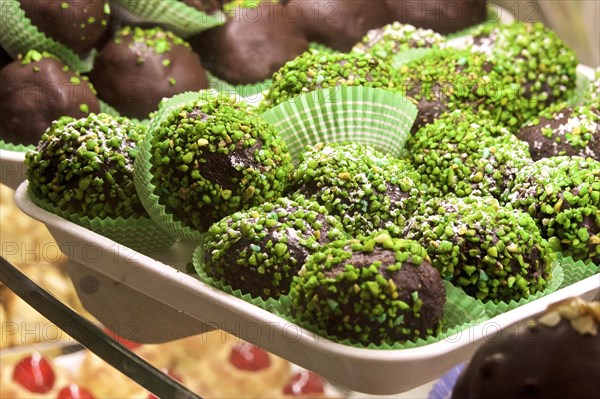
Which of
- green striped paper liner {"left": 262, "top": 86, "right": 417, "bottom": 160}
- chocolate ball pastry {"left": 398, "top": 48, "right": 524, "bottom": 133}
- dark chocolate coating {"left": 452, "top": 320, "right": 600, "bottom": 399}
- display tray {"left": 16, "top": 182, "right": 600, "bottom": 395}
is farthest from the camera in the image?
chocolate ball pastry {"left": 398, "top": 48, "right": 524, "bottom": 133}

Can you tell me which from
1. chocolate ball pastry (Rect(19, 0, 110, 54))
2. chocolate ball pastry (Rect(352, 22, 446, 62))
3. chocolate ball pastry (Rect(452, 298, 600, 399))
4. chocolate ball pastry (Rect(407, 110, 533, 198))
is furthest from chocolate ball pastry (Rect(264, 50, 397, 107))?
chocolate ball pastry (Rect(452, 298, 600, 399))

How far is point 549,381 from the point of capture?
2.17 ft

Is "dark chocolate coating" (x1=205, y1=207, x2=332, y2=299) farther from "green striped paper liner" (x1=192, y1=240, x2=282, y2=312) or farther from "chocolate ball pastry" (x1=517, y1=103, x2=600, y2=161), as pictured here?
"chocolate ball pastry" (x1=517, y1=103, x2=600, y2=161)

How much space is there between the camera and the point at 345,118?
159 cm

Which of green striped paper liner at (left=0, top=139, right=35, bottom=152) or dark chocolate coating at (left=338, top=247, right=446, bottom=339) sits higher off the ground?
dark chocolate coating at (left=338, top=247, right=446, bottom=339)

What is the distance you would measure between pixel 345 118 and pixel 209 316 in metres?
0.51

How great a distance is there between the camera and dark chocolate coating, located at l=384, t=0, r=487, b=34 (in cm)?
229

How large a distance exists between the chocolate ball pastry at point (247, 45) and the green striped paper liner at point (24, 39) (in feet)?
1.08

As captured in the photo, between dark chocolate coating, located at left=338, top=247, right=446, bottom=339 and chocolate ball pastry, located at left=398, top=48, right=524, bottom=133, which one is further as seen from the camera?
chocolate ball pastry, located at left=398, top=48, right=524, bottom=133

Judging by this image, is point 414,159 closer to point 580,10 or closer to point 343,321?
point 343,321

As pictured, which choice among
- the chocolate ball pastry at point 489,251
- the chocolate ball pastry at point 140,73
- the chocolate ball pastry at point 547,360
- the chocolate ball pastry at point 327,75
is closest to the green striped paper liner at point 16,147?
the chocolate ball pastry at point 140,73

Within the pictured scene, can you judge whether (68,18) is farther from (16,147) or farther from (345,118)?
(345,118)

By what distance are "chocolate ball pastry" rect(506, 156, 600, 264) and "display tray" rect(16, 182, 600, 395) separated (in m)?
0.06

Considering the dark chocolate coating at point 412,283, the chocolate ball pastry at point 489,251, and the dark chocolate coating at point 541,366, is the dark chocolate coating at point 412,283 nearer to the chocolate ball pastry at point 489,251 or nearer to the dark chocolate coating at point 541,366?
the chocolate ball pastry at point 489,251
